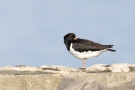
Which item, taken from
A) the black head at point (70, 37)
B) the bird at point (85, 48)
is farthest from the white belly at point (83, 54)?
the black head at point (70, 37)

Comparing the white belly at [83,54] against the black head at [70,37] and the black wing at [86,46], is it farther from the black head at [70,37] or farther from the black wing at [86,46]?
the black head at [70,37]

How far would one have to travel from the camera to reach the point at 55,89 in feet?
30.1

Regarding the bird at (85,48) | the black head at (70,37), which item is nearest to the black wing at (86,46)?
the bird at (85,48)

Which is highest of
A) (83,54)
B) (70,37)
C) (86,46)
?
(70,37)

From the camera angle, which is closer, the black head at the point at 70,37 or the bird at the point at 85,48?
the bird at the point at 85,48

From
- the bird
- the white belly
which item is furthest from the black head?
the white belly

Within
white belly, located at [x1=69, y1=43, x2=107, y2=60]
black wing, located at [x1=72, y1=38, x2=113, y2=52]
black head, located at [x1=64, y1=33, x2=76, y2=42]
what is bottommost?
white belly, located at [x1=69, y1=43, x2=107, y2=60]

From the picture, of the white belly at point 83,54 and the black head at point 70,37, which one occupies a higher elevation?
the black head at point 70,37

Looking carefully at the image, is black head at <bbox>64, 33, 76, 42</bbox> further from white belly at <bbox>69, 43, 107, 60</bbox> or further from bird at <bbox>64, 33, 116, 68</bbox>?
white belly at <bbox>69, 43, 107, 60</bbox>

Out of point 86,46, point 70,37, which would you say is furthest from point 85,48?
point 70,37

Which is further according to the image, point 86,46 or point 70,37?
point 70,37

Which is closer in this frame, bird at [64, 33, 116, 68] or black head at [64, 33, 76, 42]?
bird at [64, 33, 116, 68]

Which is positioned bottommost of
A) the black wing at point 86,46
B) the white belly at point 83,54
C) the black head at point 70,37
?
the white belly at point 83,54

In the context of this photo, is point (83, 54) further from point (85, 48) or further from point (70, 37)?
point (70, 37)
